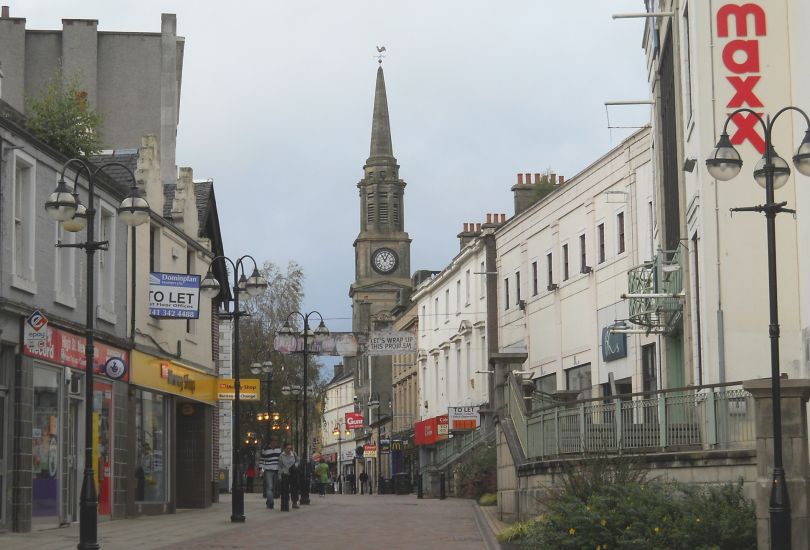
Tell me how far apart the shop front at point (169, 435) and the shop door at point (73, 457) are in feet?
10.9

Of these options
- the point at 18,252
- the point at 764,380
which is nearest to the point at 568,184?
the point at 18,252

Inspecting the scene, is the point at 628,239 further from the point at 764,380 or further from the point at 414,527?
the point at 764,380

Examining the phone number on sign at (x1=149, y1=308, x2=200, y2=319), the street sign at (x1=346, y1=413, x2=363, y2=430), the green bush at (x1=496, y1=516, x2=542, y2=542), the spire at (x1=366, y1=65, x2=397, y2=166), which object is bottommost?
the green bush at (x1=496, y1=516, x2=542, y2=542)

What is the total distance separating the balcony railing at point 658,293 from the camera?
28.1 metres

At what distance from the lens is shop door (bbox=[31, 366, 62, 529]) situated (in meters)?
23.4

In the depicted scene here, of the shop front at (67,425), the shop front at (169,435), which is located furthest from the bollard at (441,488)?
the shop front at (67,425)

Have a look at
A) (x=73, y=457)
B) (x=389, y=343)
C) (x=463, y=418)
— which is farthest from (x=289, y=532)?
(x=389, y=343)

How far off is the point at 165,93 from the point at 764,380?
27.2m

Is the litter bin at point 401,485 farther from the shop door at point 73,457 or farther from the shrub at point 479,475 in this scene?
the shop door at point 73,457

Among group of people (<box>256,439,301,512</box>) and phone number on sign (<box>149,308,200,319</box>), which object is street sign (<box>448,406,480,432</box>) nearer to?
group of people (<box>256,439,301,512</box>)

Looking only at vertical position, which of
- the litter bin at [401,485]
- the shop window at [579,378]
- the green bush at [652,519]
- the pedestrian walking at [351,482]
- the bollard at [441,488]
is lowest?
the pedestrian walking at [351,482]

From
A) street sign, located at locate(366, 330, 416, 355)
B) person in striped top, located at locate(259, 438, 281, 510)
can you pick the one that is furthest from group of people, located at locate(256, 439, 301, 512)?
street sign, located at locate(366, 330, 416, 355)

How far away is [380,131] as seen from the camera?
422 feet

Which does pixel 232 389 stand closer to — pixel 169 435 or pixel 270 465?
pixel 270 465
